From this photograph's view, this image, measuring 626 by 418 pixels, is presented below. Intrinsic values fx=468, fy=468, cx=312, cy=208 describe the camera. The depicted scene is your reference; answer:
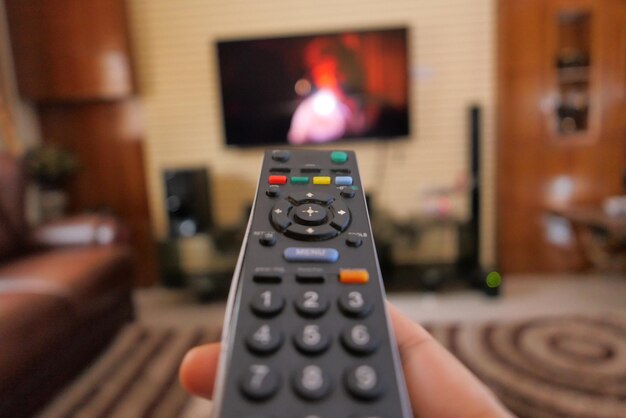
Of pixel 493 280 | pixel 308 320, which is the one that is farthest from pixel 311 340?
pixel 493 280

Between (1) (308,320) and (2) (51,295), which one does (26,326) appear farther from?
(1) (308,320)

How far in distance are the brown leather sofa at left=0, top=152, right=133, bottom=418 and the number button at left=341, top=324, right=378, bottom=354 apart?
39.4 inches

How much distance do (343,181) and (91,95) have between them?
208cm

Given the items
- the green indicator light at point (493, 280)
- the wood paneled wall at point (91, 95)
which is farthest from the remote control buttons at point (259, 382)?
the wood paneled wall at point (91, 95)

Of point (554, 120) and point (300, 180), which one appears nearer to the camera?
point (300, 180)

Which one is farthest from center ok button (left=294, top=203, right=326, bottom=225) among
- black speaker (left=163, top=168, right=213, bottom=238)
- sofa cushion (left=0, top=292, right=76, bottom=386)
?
black speaker (left=163, top=168, right=213, bottom=238)

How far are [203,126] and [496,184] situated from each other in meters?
1.54

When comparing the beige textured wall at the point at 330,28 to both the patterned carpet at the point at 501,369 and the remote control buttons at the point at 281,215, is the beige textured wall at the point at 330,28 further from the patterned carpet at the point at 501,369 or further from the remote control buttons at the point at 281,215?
the remote control buttons at the point at 281,215

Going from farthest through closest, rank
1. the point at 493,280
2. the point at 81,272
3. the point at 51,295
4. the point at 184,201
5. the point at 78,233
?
the point at 184,201 < the point at 493,280 < the point at 78,233 < the point at 81,272 < the point at 51,295

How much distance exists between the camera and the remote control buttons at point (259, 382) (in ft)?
1.11

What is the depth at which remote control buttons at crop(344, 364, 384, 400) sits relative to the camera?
0.34m

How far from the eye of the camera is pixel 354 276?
1.40 feet

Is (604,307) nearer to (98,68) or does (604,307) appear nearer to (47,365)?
(47,365)

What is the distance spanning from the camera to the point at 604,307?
192 centimetres
